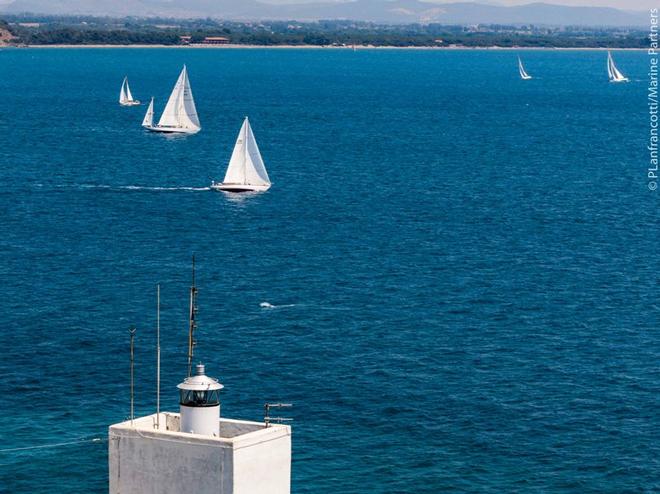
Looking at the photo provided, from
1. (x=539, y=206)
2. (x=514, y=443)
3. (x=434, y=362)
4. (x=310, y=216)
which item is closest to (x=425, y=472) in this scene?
(x=514, y=443)

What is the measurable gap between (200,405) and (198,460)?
1.69 m

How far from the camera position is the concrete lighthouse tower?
1710 inches

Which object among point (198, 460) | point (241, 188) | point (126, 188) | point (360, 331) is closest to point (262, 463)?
point (198, 460)

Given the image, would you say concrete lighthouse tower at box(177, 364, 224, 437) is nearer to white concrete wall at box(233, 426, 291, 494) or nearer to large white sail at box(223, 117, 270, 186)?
white concrete wall at box(233, 426, 291, 494)

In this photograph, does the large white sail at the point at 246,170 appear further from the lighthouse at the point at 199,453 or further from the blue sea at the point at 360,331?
the lighthouse at the point at 199,453

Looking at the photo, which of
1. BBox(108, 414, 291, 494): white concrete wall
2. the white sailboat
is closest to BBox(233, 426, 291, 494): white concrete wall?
BBox(108, 414, 291, 494): white concrete wall

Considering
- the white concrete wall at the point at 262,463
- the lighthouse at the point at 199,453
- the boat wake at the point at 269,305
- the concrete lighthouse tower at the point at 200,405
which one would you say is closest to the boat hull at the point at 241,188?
the boat wake at the point at 269,305

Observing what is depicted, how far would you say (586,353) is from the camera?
331 feet

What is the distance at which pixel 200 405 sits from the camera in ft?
145

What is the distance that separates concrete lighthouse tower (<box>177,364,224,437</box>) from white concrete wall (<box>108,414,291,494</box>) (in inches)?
21.8

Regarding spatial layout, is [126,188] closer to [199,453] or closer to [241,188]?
[241,188]

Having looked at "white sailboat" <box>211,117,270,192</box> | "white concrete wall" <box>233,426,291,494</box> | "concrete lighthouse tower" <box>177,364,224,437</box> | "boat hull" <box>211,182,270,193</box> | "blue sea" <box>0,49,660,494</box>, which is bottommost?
"blue sea" <box>0,49,660,494</box>

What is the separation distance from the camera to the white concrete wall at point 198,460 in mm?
43375

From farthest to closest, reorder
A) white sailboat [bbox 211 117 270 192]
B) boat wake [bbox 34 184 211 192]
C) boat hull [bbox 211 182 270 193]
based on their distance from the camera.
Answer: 1. boat wake [bbox 34 184 211 192]
2. boat hull [bbox 211 182 270 193]
3. white sailboat [bbox 211 117 270 192]
